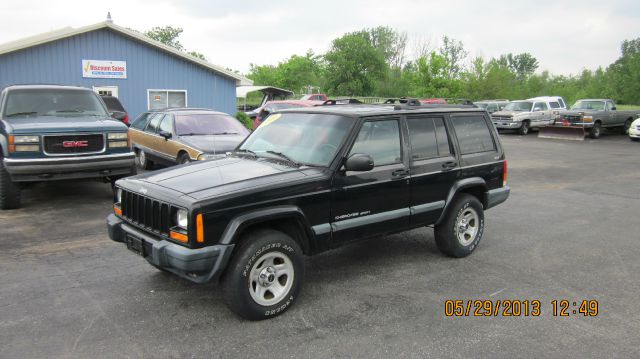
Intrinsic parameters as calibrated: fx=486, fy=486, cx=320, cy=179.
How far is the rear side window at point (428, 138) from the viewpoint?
5312mm

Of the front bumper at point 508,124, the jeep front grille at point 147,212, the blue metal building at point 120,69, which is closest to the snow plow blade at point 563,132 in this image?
the front bumper at point 508,124

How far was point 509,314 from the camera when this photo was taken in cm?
429

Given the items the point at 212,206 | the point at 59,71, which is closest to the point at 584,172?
the point at 212,206

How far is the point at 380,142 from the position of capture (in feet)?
16.5

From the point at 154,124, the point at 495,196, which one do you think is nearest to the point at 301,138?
the point at 495,196

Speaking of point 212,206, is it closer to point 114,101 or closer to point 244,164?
point 244,164

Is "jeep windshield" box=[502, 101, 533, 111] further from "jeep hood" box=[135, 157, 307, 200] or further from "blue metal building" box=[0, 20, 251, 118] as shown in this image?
"jeep hood" box=[135, 157, 307, 200]

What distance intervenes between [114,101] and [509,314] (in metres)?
13.3

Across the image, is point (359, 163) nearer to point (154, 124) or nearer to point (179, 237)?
point (179, 237)

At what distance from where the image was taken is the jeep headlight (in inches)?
149

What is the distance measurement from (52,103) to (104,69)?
10575 millimetres

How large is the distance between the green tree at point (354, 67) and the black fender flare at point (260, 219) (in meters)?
62.0

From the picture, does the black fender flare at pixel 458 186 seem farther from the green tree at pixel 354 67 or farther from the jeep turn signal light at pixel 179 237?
the green tree at pixel 354 67

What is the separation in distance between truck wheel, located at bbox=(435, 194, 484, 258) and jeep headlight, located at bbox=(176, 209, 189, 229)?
311 cm
